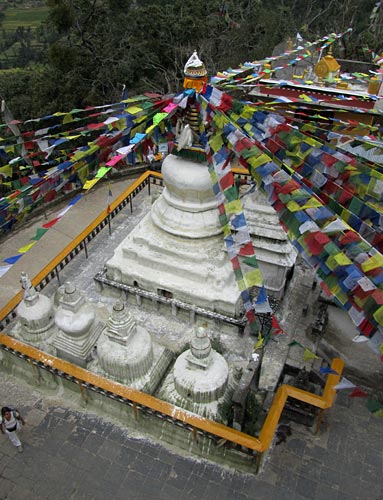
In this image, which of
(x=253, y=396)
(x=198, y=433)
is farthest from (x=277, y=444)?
(x=198, y=433)

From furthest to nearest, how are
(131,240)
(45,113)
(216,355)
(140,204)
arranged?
(45,113) → (140,204) → (131,240) → (216,355)

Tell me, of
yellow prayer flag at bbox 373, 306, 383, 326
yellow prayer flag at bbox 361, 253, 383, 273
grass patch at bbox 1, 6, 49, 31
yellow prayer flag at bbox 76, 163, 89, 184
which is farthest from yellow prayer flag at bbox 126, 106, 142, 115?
grass patch at bbox 1, 6, 49, 31

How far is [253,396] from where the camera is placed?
6.29 meters

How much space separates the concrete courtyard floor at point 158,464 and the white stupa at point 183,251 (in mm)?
2428

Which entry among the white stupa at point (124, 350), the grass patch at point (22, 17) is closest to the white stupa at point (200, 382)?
the white stupa at point (124, 350)

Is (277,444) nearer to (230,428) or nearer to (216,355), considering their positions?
(230,428)

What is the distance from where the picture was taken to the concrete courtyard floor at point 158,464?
570 cm

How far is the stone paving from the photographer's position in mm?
5695

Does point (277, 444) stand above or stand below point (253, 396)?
below

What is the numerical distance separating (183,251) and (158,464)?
3.54 metres

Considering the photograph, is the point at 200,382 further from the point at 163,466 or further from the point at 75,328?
the point at 75,328

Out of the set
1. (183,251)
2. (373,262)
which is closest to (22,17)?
(183,251)

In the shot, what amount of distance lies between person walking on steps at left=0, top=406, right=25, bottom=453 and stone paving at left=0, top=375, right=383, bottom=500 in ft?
0.85

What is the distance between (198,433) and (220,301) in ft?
7.44
